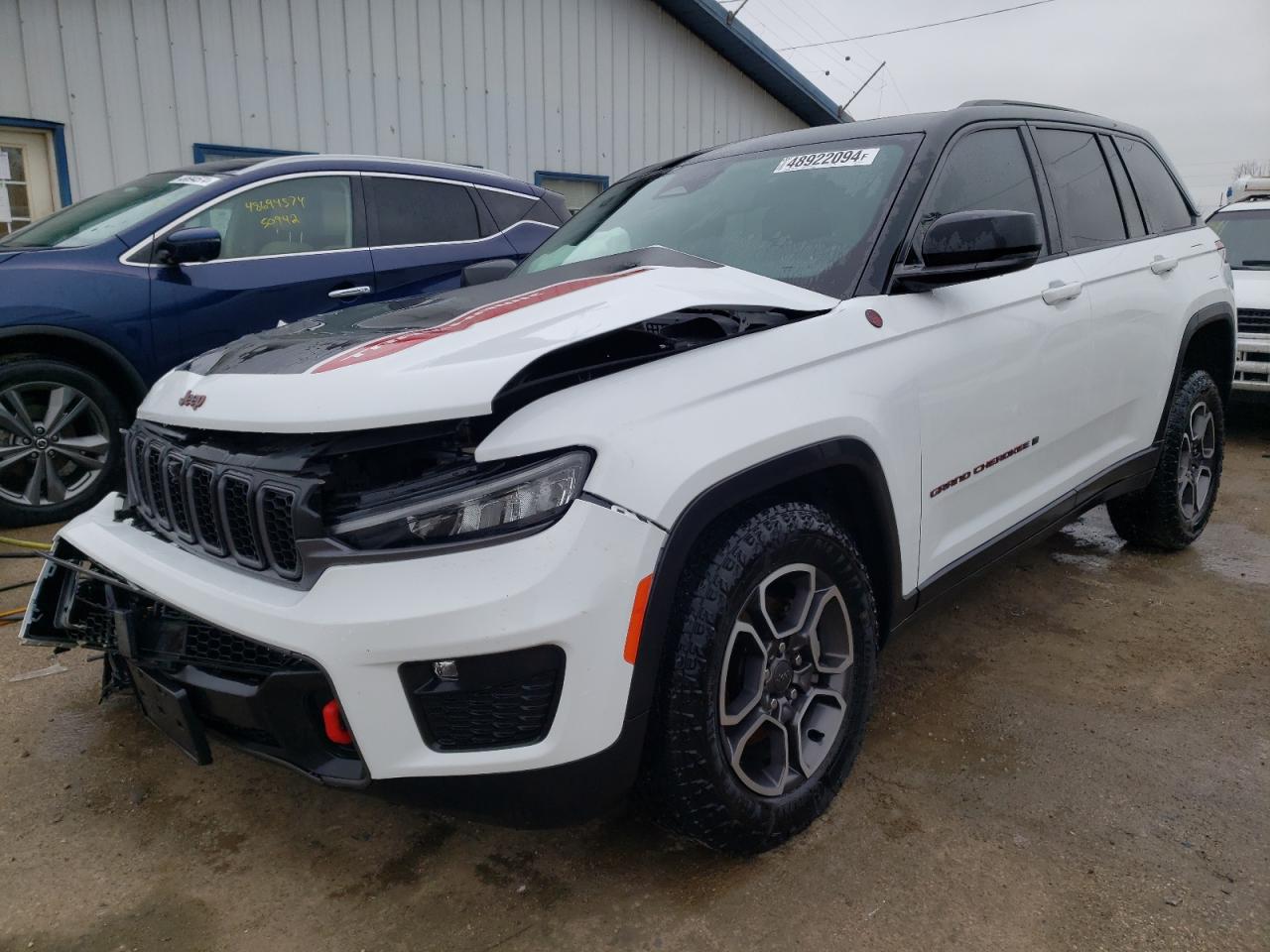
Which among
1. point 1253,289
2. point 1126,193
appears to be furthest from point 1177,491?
point 1253,289

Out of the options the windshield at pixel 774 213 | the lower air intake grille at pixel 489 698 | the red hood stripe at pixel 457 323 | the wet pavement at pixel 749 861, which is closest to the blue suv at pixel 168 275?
the windshield at pixel 774 213

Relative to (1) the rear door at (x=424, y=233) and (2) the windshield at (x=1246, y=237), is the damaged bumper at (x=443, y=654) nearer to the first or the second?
(1) the rear door at (x=424, y=233)

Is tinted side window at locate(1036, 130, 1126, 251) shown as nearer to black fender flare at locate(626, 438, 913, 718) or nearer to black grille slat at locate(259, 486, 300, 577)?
black fender flare at locate(626, 438, 913, 718)

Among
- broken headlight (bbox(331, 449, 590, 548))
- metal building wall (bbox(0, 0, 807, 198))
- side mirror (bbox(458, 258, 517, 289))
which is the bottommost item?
broken headlight (bbox(331, 449, 590, 548))

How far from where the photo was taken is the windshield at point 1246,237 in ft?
24.9

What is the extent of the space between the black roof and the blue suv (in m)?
0.96

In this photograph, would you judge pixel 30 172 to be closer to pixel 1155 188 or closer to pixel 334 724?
pixel 334 724

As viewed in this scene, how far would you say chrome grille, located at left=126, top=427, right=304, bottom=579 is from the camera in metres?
1.74

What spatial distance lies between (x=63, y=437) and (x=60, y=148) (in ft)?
14.5

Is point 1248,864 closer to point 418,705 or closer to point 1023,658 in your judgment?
point 1023,658

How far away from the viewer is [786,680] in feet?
6.82

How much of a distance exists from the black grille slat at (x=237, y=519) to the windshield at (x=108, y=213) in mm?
3275

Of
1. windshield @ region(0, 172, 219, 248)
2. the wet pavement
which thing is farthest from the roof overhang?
the wet pavement

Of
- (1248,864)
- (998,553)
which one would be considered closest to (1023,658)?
(998,553)
